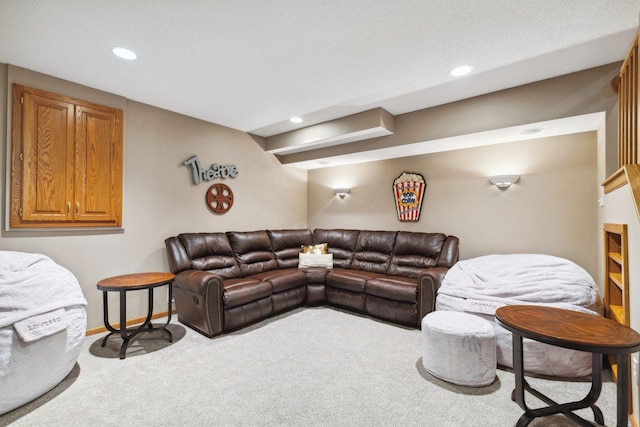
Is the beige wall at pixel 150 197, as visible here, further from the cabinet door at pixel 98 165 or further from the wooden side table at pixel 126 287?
the wooden side table at pixel 126 287

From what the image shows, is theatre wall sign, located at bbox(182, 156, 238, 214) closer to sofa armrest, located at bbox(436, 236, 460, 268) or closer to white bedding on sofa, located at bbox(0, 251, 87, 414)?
white bedding on sofa, located at bbox(0, 251, 87, 414)

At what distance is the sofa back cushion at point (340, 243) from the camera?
464 cm

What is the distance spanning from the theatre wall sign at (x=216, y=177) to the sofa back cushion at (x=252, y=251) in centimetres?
45

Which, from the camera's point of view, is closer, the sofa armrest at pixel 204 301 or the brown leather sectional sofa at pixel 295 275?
the sofa armrest at pixel 204 301

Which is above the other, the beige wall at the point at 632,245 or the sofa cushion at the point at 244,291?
the beige wall at the point at 632,245

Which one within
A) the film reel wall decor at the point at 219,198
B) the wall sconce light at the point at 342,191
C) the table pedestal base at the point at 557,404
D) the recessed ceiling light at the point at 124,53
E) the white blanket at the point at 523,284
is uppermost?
the recessed ceiling light at the point at 124,53

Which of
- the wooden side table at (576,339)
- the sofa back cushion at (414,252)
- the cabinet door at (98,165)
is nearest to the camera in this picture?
the wooden side table at (576,339)

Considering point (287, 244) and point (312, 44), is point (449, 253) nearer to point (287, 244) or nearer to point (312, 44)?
point (287, 244)

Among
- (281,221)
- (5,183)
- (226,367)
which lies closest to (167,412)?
(226,367)

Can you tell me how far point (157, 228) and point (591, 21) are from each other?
4.44 m

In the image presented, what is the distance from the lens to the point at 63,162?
9.64ft

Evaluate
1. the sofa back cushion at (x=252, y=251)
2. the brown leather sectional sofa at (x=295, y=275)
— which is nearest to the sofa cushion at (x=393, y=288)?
the brown leather sectional sofa at (x=295, y=275)

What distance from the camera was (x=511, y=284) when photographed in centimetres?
269

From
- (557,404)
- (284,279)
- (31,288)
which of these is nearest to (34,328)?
(31,288)
